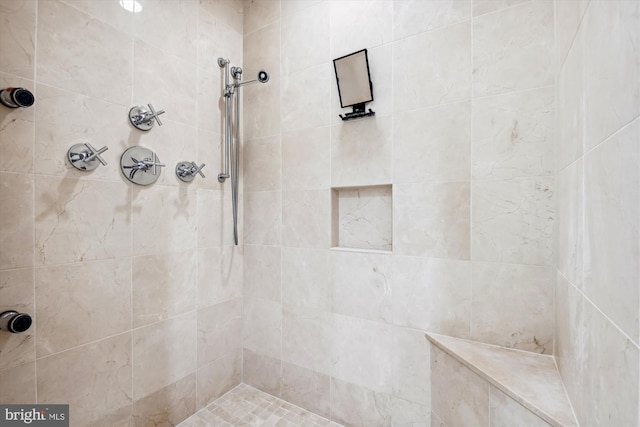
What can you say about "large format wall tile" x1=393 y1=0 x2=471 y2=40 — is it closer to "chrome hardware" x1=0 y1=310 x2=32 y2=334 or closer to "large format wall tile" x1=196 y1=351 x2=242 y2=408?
"chrome hardware" x1=0 y1=310 x2=32 y2=334

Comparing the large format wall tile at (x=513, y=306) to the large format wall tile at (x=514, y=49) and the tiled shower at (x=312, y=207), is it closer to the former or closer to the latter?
Answer: the tiled shower at (x=312, y=207)

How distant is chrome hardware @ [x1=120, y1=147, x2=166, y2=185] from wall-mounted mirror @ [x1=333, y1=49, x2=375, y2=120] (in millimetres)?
964

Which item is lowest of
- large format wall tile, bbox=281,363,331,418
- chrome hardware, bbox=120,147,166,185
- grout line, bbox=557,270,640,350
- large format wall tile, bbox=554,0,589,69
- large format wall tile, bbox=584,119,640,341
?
large format wall tile, bbox=281,363,331,418

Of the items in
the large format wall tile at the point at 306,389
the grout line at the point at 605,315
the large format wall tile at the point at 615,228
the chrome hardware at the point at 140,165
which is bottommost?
the large format wall tile at the point at 306,389

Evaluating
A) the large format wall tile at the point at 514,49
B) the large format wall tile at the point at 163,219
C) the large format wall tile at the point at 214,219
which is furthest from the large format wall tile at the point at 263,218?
the large format wall tile at the point at 514,49

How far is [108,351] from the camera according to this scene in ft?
4.29

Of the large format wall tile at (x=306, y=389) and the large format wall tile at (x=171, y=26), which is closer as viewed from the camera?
the large format wall tile at (x=171, y=26)

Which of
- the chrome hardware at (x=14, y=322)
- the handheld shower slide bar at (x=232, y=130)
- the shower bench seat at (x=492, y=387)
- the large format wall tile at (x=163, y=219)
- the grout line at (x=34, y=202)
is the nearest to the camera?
the shower bench seat at (x=492, y=387)

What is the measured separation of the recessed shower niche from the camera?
1536 mm

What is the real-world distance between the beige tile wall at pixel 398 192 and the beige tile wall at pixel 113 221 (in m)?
0.29

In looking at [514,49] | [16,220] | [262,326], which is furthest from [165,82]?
[514,49]

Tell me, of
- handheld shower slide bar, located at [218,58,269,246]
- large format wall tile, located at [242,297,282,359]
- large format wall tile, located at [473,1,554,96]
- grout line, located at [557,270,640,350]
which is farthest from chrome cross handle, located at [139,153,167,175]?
grout line, located at [557,270,640,350]

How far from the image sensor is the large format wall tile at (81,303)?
3.73 feet

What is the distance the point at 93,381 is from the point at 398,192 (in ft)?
5.27
